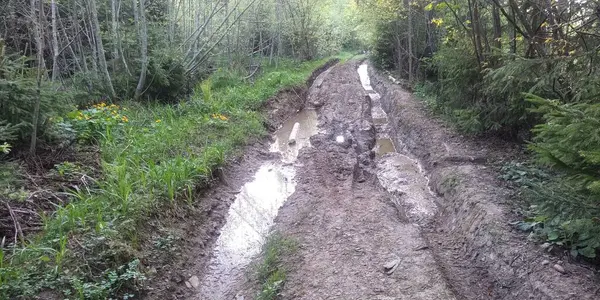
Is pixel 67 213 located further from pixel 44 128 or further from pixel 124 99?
pixel 124 99

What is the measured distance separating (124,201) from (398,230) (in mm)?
3750

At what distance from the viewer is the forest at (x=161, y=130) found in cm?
388

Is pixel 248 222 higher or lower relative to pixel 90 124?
lower

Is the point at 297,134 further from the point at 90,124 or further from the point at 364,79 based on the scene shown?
the point at 364,79

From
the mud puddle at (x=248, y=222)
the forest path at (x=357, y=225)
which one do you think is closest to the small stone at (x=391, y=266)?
the forest path at (x=357, y=225)

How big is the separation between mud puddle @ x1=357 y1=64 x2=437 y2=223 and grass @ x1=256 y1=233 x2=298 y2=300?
7.39ft

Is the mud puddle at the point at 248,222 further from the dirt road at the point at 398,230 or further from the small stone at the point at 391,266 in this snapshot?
the small stone at the point at 391,266

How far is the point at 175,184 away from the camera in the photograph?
6184 mm

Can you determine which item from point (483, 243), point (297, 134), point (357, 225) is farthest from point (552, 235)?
point (297, 134)

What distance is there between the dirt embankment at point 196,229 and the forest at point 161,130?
0.17 metres

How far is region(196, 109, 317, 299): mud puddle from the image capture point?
17.1ft

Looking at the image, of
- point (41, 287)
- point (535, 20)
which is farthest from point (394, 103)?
point (41, 287)

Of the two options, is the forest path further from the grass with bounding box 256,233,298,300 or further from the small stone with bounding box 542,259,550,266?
the small stone with bounding box 542,259,550,266

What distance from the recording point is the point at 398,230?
5.70m
